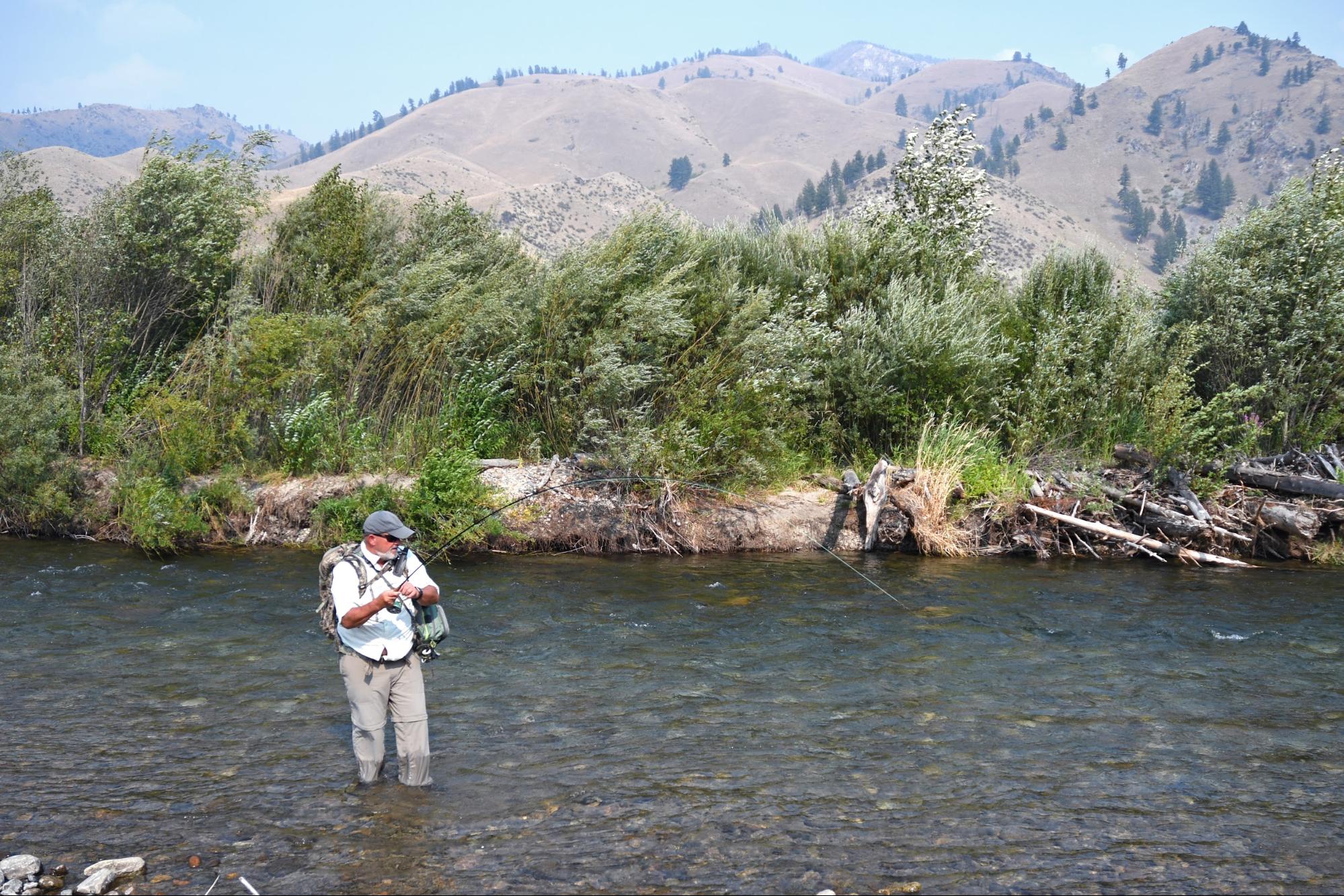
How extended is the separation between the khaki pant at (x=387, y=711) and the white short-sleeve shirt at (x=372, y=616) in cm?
9

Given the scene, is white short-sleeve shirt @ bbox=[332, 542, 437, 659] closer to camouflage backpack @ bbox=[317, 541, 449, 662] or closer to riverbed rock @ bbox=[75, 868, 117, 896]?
camouflage backpack @ bbox=[317, 541, 449, 662]

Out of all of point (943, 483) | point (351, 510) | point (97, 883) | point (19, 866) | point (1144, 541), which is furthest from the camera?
point (943, 483)

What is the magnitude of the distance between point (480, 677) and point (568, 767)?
226 cm

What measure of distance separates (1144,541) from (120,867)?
13.3 meters

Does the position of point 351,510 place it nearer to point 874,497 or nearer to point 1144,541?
point 874,497

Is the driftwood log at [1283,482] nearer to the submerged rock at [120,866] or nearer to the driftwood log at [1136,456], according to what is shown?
the driftwood log at [1136,456]

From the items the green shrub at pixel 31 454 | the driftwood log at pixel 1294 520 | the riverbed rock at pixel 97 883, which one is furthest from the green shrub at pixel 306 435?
the driftwood log at pixel 1294 520

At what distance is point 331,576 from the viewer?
21.6ft

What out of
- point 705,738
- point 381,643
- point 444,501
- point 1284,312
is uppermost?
point 1284,312

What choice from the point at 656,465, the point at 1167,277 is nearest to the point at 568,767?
the point at 656,465

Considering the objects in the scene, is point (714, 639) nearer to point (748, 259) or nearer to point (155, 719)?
point (155, 719)

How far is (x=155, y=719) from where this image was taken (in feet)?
26.7

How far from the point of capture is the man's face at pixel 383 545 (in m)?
6.48

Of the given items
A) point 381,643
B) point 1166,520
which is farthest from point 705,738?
point 1166,520
